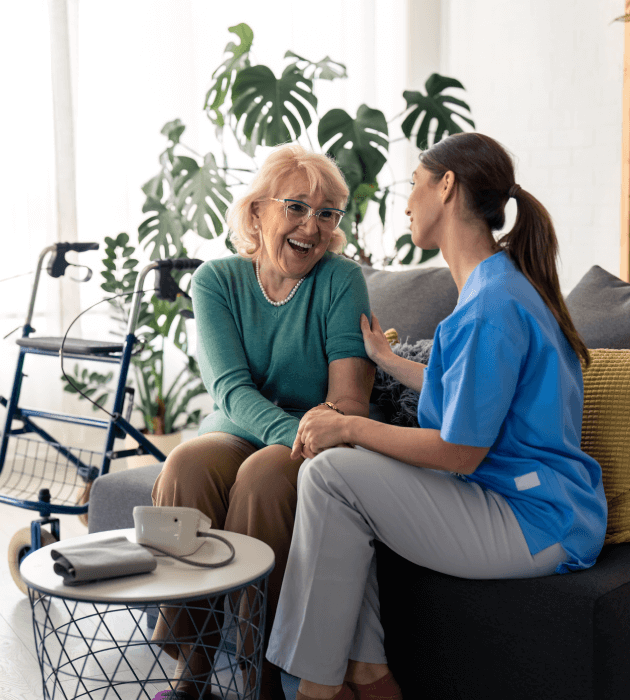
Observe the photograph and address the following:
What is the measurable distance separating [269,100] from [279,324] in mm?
1341

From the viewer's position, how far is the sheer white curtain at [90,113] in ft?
11.1

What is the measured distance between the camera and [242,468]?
5.09 feet

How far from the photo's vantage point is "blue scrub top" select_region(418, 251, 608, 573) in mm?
1189

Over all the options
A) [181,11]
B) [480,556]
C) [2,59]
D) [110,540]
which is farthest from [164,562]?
[181,11]

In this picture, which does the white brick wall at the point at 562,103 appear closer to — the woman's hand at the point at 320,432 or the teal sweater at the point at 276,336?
the teal sweater at the point at 276,336

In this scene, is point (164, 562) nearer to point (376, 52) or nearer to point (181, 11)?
point (181, 11)

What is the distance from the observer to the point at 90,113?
3580 mm

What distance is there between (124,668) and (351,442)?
0.84 meters

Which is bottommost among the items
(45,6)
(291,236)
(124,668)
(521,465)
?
(124,668)

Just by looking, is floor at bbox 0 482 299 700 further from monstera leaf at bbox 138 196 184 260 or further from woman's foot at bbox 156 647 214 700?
monstera leaf at bbox 138 196 184 260

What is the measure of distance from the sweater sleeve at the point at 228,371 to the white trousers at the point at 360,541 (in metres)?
0.31

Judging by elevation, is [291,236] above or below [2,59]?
below

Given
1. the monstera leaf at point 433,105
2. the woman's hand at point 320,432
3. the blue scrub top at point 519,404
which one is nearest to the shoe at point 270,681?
the woman's hand at point 320,432

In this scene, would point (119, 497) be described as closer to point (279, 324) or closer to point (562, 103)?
point (279, 324)
